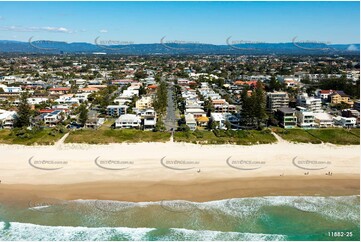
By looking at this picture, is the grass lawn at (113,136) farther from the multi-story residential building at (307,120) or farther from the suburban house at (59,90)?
the suburban house at (59,90)

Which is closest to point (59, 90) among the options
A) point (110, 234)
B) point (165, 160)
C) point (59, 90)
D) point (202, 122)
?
point (59, 90)

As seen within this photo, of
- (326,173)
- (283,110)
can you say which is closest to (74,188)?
(326,173)

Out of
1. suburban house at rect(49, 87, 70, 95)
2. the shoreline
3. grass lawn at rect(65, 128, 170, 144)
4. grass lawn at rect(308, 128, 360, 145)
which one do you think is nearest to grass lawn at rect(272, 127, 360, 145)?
grass lawn at rect(308, 128, 360, 145)

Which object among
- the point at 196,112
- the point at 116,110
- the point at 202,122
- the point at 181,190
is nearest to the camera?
the point at 181,190

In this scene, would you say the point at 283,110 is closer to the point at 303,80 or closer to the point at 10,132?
the point at 10,132

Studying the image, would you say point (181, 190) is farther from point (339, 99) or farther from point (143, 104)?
point (339, 99)

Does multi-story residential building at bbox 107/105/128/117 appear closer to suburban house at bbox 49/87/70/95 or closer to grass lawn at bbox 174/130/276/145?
grass lawn at bbox 174/130/276/145

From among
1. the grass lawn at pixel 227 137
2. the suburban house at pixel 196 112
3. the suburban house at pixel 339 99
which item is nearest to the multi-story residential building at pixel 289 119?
the grass lawn at pixel 227 137
